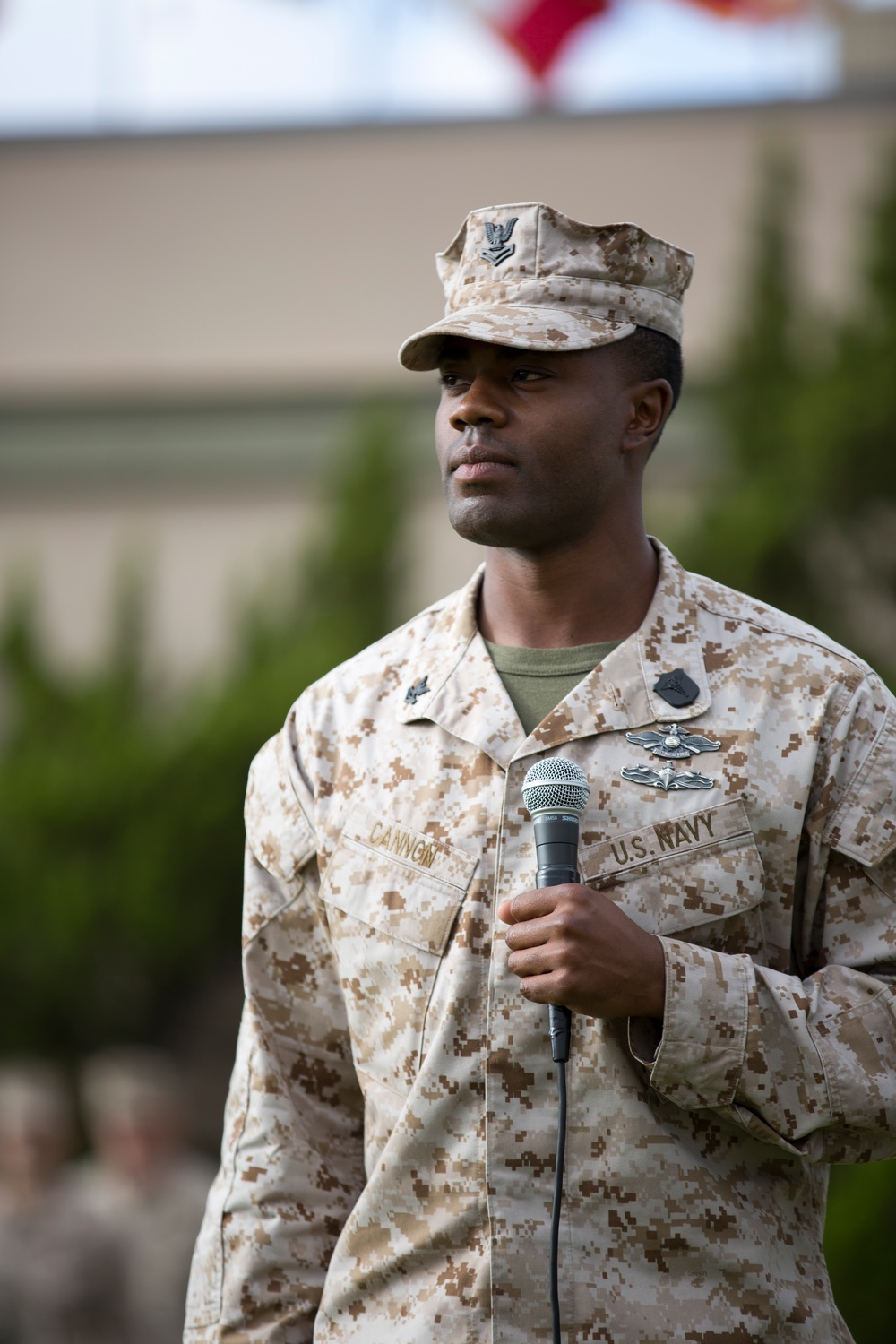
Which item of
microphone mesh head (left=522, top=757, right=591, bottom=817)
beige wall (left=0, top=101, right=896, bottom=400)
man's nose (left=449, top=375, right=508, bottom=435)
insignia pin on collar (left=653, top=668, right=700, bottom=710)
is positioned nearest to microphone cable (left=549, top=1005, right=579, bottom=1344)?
microphone mesh head (left=522, top=757, right=591, bottom=817)

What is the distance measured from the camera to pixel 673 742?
2.51 m

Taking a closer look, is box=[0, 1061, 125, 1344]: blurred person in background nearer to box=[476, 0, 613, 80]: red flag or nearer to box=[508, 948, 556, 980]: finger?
box=[508, 948, 556, 980]: finger

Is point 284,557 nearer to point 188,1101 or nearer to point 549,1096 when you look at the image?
point 188,1101

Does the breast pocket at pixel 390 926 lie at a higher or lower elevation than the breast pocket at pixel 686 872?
lower

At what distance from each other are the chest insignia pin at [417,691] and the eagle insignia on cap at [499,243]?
2.28ft

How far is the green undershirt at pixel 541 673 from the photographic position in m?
2.65

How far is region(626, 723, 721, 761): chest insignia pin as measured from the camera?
2.51 m

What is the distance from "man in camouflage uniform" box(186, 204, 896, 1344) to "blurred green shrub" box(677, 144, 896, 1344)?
708cm

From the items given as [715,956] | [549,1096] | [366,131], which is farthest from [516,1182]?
[366,131]

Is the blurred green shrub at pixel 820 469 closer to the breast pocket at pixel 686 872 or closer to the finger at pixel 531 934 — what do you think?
the breast pocket at pixel 686 872

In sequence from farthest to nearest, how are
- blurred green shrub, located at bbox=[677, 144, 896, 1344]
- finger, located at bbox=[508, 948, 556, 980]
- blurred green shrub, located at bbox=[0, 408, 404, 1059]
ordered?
1. blurred green shrub, located at bbox=[0, 408, 404, 1059]
2. blurred green shrub, located at bbox=[677, 144, 896, 1344]
3. finger, located at bbox=[508, 948, 556, 980]

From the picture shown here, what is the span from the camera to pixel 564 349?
100 inches

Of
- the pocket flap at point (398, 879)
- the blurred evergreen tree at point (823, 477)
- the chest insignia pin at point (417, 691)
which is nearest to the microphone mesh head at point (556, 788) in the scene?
the pocket flap at point (398, 879)

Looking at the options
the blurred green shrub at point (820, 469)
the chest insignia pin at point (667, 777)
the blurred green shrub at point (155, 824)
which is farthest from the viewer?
the blurred green shrub at point (155, 824)
